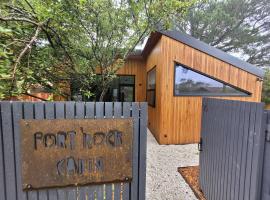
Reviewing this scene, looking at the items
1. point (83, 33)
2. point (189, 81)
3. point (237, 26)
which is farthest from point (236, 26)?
point (83, 33)

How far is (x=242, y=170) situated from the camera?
2.04m

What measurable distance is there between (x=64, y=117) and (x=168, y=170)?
3167 mm

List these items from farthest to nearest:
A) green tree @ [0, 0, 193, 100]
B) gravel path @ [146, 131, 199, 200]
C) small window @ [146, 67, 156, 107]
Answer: small window @ [146, 67, 156, 107] → gravel path @ [146, 131, 199, 200] → green tree @ [0, 0, 193, 100]

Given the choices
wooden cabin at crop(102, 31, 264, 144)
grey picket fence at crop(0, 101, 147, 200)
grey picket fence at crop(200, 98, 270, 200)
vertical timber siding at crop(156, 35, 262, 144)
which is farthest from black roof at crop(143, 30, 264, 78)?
grey picket fence at crop(0, 101, 147, 200)

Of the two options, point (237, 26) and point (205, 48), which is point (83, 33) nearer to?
point (205, 48)

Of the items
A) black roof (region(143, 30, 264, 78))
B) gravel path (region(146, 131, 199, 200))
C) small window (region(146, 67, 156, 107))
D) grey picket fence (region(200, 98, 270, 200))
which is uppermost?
black roof (region(143, 30, 264, 78))

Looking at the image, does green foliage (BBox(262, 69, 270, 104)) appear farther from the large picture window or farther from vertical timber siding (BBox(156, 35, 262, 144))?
vertical timber siding (BBox(156, 35, 262, 144))

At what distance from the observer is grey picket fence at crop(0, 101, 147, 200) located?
1.50m

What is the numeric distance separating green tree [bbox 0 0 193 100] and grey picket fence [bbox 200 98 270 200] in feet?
6.20

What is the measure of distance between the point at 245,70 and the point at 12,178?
7.06 metres

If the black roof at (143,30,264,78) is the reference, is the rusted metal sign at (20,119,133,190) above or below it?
below

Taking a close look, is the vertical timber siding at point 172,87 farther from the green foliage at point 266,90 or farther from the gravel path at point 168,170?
the green foliage at point 266,90


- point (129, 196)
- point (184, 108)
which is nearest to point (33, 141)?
point (129, 196)

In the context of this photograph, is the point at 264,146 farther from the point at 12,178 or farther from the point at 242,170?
the point at 12,178
